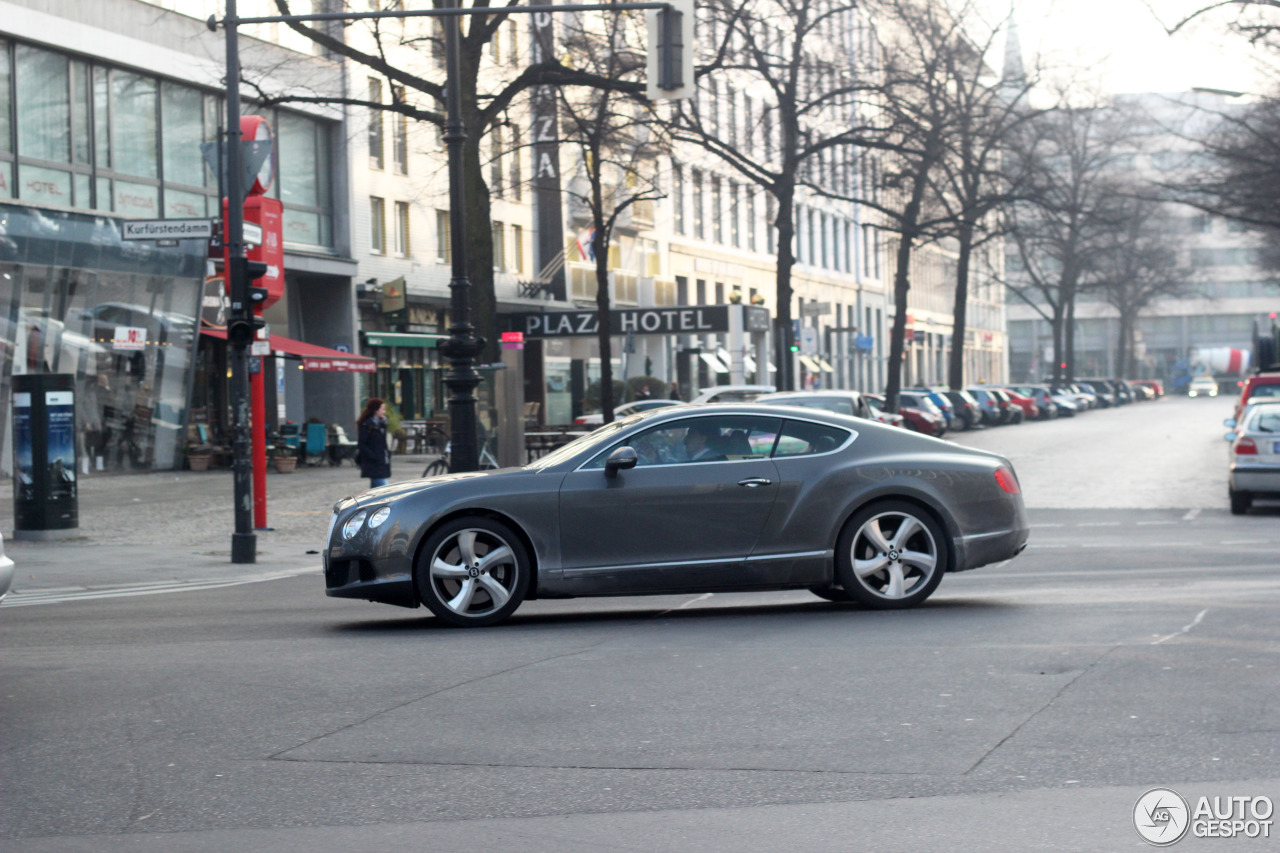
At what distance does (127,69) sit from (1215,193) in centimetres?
2067

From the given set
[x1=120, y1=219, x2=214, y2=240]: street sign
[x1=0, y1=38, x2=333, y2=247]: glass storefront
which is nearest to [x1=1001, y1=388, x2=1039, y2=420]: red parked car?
[x1=0, y1=38, x2=333, y2=247]: glass storefront

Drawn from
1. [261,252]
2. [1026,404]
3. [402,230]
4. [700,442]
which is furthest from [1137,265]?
[700,442]

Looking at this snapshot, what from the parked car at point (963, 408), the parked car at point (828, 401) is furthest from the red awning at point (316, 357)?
the parked car at point (963, 408)

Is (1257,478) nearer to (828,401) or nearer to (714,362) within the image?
(828,401)

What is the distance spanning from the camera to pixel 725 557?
10.2 m

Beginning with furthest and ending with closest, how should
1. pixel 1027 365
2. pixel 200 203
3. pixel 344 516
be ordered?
pixel 1027 365 → pixel 200 203 → pixel 344 516

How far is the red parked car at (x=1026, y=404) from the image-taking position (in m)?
67.2

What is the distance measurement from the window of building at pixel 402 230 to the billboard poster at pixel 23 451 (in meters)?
26.0

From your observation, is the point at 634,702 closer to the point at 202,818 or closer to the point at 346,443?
the point at 202,818

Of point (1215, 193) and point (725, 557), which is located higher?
point (1215, 193)

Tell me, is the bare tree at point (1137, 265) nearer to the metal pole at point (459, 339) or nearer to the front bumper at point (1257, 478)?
the front bumper at point (1257, 478)

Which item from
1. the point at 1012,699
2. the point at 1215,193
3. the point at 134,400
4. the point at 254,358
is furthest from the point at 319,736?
the point at 134,400

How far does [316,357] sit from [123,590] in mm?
21198

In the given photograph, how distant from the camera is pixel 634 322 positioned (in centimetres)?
4644
